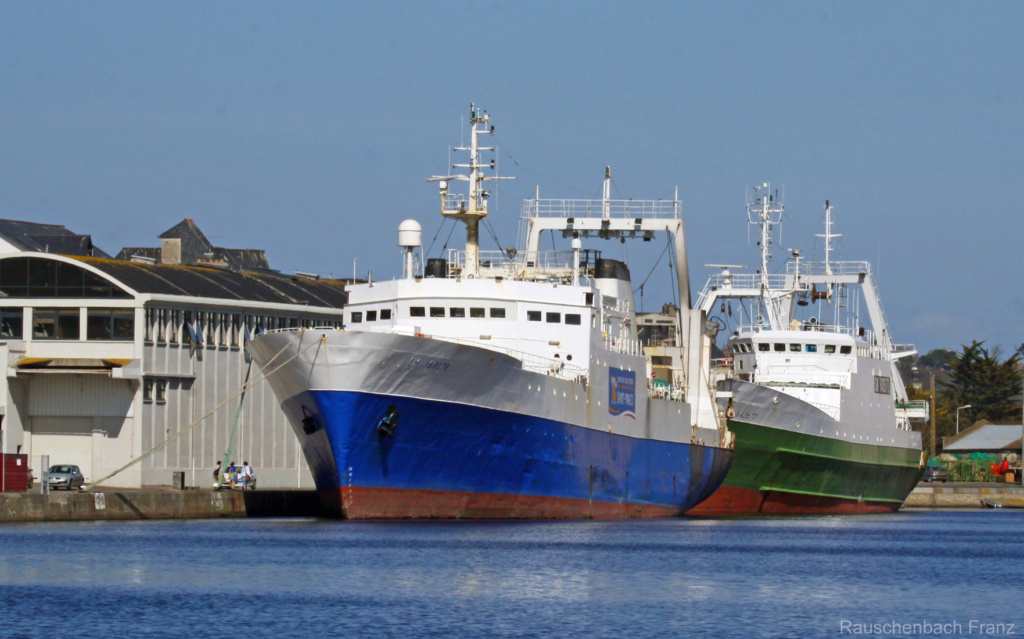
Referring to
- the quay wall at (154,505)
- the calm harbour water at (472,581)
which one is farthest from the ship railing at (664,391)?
the quay wall at (154,505)

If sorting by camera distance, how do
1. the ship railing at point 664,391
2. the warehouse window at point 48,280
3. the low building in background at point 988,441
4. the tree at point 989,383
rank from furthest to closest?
the tree at point 989,383, the low building in background at point 988,441, the warehouse window at point 48,280, the ship railing at point 664,391

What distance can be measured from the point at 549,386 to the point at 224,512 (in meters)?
9.72

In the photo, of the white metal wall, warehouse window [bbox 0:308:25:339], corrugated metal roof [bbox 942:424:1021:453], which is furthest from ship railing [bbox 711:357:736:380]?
corrugated metal roof [bbox 942:424:1021:453]

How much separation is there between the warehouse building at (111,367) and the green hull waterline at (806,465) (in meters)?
17.2

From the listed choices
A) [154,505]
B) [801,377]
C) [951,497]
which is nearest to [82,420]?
[154,505]

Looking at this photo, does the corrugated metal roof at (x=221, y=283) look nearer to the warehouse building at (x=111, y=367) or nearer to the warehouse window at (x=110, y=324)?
the warehouse building at (x=111, y=367)

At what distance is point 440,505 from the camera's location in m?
38.1

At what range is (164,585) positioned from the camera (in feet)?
87.4

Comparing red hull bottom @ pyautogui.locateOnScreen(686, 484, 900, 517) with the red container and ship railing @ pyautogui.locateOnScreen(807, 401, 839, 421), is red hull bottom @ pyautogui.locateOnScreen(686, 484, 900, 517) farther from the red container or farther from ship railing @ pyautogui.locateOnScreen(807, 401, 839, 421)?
the red container

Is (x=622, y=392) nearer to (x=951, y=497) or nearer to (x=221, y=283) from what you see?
(x=221, y=283)

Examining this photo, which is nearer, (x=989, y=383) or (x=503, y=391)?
(x=503, y=391)

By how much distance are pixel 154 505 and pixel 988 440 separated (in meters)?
67.9

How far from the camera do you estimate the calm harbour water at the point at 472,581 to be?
23.2 metres

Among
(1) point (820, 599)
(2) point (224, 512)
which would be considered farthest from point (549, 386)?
(1) point (820, 599)
